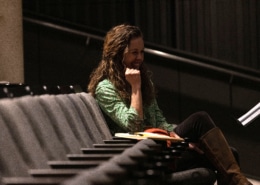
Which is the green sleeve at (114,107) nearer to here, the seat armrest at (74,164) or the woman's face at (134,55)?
the woman's face at (134,55)

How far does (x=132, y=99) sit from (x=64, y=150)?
1316 millimetres

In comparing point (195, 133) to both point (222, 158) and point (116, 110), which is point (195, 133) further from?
point (116, 110)

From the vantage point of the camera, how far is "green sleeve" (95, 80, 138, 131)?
4309 mm

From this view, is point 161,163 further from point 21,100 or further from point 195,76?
point 195,76

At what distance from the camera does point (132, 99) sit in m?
4.46

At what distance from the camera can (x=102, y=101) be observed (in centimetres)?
444

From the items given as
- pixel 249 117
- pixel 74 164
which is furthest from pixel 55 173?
pixel 249 117

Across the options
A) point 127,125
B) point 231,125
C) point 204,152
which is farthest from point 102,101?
point 231,125

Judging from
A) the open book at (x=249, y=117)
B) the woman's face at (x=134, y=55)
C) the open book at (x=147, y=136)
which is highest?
the woman's face at (x=134, y=55)

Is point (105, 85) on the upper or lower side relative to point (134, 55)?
lower

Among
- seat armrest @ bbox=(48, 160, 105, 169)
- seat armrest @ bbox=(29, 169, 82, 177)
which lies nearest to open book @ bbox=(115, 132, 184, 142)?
seat armrest @ bbox=(48, 160, 105, 169)

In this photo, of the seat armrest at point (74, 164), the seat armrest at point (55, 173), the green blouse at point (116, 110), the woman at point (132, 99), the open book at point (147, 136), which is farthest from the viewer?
the woman at point (132, 99)

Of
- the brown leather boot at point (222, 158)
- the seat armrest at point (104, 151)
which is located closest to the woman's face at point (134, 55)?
the brown leather boot at point (222, 158)

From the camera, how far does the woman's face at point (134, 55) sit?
4574mm
